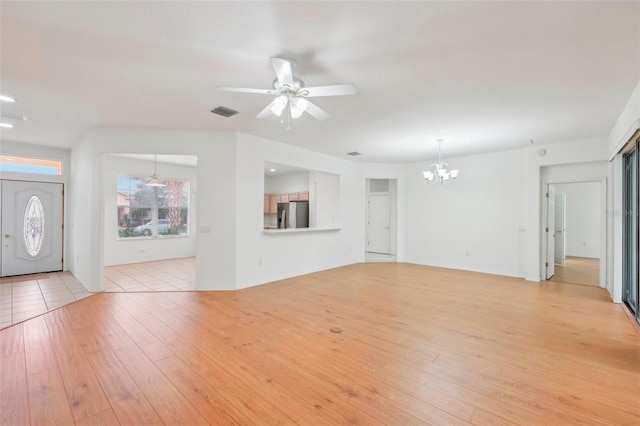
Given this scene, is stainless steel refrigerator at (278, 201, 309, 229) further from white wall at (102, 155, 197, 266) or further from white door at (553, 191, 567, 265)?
white door at (553, 191, 567, 265)

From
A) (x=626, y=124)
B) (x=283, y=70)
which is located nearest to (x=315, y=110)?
(x=283, y=70)

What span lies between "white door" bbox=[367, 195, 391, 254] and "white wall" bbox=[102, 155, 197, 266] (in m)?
5.49

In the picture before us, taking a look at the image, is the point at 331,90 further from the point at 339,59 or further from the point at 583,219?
the point at 583,219

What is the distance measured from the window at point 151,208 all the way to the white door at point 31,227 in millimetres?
1260

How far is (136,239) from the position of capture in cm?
759

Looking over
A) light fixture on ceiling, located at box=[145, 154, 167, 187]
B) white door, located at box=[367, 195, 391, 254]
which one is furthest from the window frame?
white door, located at box=[367, 195, 391, 254]

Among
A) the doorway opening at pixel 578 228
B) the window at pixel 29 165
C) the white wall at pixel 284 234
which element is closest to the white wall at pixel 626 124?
the doorway opening at pixel 578 228

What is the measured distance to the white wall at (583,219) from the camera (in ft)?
27.6

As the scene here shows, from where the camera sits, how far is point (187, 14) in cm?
199

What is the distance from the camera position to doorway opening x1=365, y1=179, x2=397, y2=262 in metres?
9.24

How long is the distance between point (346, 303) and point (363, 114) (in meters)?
2.71

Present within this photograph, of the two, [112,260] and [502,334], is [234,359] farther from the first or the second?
[112,260]

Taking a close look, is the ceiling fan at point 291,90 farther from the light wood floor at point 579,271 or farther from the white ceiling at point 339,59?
the light wood floor at point 579,271

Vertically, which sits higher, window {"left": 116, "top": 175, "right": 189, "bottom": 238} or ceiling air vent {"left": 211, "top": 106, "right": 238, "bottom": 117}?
ceiling air vent {"left": 211, "top": 106, "right": 238, "bottom": 117}
